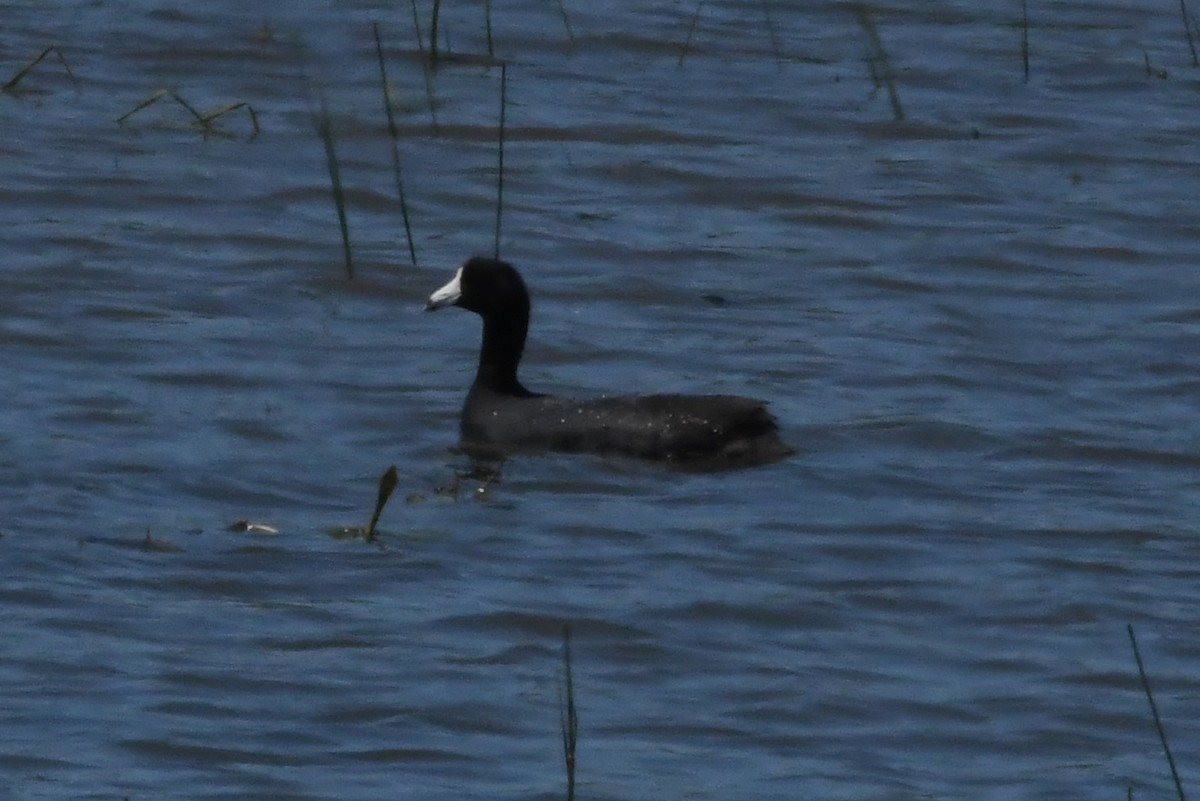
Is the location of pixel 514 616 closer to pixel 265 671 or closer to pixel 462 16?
pixel 265 671

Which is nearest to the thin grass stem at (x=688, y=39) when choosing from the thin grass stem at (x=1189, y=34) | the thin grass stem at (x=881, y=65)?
the thin grass stem at (x=881, y=65)

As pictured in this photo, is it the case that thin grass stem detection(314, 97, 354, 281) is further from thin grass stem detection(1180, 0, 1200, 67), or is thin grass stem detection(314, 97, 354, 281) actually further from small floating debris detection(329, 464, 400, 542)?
thin grass stem detection(1180, 0, 1200, 67)

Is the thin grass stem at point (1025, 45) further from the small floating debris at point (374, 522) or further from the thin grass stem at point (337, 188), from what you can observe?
the small floating debris at point (374, 522)

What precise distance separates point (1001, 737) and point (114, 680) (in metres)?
2.16

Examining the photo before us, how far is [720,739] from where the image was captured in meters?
7.79

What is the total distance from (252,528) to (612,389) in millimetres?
2846

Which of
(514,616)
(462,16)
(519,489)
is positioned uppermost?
(514,616)

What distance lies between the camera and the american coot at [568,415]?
35.5ft

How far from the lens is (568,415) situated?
36.7 feet

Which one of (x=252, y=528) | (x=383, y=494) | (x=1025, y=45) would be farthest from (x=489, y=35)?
(x=383, y=494)

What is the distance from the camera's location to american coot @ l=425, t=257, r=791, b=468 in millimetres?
10828

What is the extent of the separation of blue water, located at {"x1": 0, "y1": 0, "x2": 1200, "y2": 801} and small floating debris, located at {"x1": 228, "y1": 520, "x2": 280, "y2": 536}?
0.12 feet

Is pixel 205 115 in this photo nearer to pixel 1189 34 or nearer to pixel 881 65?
pixel 881 65

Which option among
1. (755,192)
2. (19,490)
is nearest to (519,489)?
(19,490)
